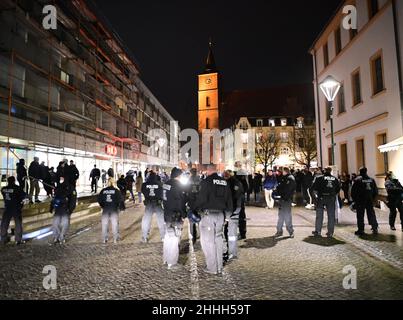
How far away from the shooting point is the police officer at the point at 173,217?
562 cm

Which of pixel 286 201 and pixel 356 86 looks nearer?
pixel 286 201

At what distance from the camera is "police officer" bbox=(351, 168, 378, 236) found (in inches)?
321

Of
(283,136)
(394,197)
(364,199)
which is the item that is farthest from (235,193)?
(283,136)

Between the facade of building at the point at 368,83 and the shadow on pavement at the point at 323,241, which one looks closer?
the shadow on pavement at the point at 323,241

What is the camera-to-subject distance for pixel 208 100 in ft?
254

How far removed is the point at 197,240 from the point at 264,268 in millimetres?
2882

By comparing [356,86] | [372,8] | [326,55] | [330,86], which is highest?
[326,55]

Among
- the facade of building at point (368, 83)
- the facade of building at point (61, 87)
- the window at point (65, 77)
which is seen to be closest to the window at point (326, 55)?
the facade of building at point (368, 83)

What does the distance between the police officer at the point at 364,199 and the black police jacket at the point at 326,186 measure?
0.70 metres

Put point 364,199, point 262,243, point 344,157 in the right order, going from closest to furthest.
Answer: point 262,243 → point 364,199 → point 344,157

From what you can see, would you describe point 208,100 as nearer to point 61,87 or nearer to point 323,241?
point 61,87

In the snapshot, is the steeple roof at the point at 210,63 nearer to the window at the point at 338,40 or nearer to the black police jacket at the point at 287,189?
the window at the point at 338,40

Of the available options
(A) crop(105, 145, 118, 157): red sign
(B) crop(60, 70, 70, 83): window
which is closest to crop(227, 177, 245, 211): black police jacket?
(B) crop(60, 70, 70, 83): window

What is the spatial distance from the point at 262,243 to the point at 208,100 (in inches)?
2849
